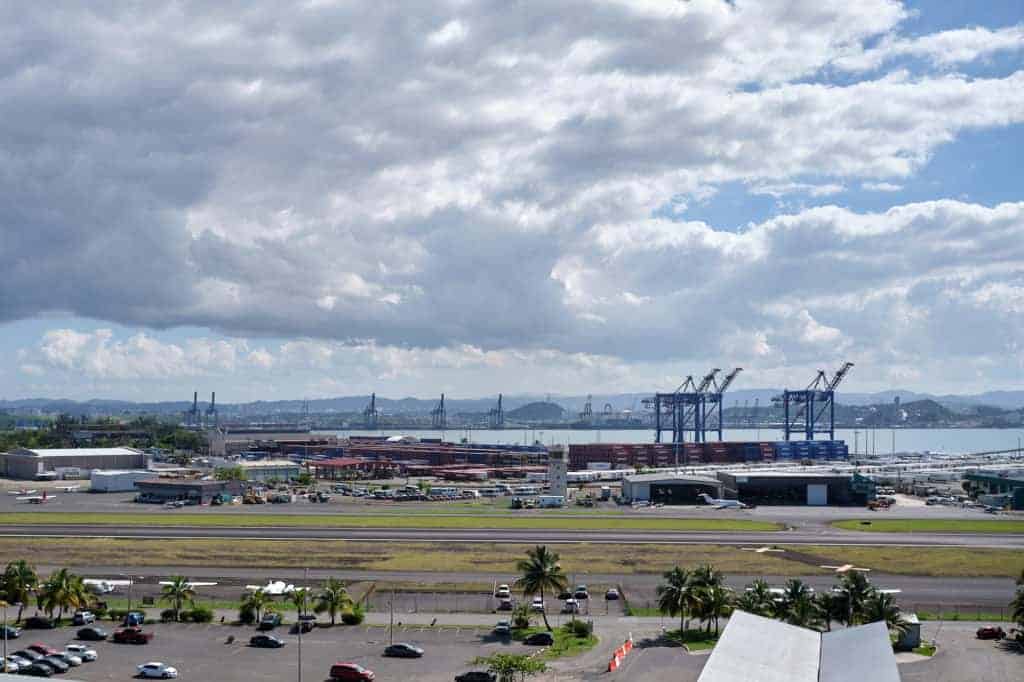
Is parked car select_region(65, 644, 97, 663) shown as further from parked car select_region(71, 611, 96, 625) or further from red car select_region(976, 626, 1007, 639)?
red car select_region(976, 626, 1007, 639)

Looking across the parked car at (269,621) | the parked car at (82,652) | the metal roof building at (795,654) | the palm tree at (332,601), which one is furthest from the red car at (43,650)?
the metal roof building at (795,654)

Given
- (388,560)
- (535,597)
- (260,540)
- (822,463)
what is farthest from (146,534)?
(822,463)

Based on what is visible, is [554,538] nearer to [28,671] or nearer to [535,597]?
[535,597]

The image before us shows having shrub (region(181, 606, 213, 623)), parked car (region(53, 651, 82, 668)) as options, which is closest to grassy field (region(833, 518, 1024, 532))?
shrub (region(181, 606, 213, 623))

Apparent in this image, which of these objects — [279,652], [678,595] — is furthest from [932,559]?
[279,652]

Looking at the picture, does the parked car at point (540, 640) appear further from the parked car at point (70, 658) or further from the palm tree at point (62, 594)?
the palm tree at point (62, 594)

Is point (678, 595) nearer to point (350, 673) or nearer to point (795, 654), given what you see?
point (795, 654)

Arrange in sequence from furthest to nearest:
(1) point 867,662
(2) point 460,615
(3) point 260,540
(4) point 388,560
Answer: (3) point 260,540, (4) point 388,560, (2) point 460,615, (1) point 867,662
